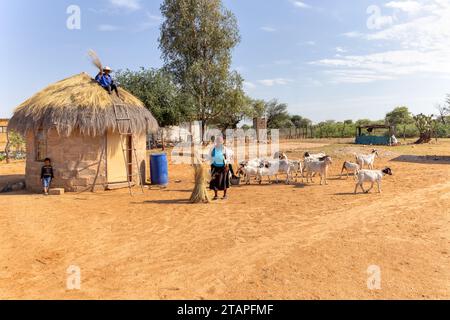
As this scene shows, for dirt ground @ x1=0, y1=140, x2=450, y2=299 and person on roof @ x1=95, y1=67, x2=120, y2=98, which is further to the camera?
person on roof @ x1=95, y1=67, x2=120, y2=98

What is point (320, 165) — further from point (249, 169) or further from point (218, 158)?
point (218, 158)

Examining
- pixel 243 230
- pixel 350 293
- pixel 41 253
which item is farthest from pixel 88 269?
pixel 350 293

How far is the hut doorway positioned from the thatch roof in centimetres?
59

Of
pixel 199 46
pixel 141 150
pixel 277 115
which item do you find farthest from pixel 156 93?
pixel 277 115

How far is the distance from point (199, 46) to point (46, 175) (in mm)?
21750

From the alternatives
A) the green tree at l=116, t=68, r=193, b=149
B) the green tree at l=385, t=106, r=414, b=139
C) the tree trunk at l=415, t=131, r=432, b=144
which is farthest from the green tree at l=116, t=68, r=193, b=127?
the green tree at l=385, t=106, r=414, b=139

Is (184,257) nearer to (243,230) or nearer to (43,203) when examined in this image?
(243,230)

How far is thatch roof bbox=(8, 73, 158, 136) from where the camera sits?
479 inches

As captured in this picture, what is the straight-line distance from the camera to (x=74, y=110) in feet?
40.4

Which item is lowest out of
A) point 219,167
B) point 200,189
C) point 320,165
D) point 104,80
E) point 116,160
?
point 200,189

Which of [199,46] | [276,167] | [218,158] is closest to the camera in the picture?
[218,158]

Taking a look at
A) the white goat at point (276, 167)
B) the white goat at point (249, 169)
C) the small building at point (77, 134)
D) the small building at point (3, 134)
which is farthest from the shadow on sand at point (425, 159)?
the small building at point (3, 134)

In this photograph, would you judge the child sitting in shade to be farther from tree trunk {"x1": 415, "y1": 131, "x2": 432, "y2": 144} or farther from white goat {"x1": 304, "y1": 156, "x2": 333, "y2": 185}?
tree trunk {"x1": 415, "y1": 131, "x2": 432, "y2": 144}
